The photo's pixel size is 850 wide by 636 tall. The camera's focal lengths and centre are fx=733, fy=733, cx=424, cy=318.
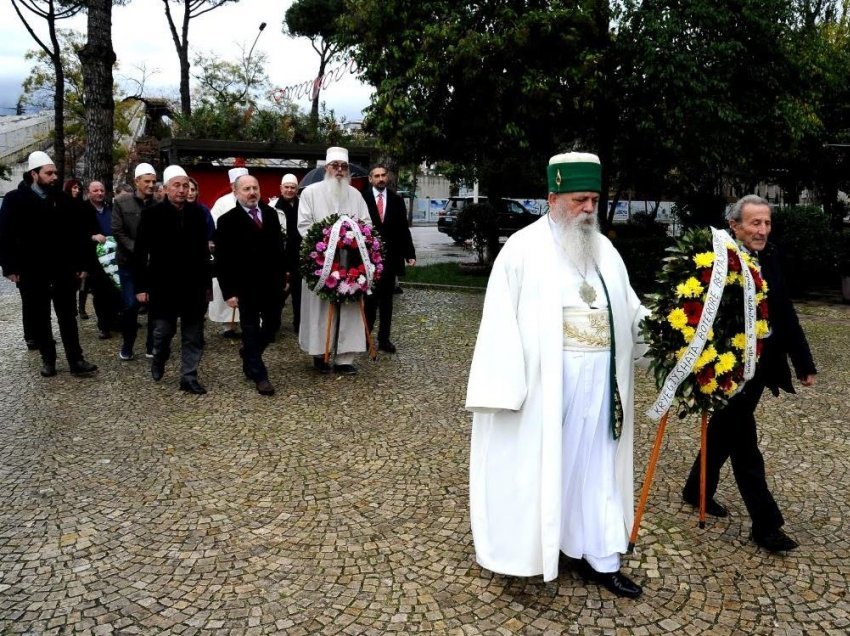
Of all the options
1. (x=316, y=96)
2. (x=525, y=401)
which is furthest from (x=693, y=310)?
(x=316, y=96)

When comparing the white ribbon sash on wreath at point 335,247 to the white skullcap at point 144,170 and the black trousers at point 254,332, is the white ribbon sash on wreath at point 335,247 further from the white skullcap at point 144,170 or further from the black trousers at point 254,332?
the white skullcap at point 144,170

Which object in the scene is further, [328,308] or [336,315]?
[336,315]

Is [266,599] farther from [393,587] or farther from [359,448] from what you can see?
[359,448]

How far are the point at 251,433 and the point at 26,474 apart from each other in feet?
5.47

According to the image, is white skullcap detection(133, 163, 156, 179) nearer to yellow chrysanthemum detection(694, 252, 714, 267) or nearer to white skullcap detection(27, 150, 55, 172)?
white skullcap detection(27, 150, 55, 172)

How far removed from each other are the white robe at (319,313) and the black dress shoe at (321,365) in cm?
14

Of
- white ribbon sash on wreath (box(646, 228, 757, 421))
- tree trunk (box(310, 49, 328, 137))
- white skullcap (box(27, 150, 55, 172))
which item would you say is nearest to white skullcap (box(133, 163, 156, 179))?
white skullcap (box(27, 150, 55, 172))

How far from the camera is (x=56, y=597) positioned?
12.0 ft

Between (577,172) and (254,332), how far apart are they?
4.61 meters

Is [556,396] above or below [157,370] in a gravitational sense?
above

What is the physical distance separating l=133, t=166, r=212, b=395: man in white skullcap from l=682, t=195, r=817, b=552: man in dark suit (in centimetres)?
502

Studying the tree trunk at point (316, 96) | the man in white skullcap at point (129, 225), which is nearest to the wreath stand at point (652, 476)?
the man in white skullcap at point (129, 225)

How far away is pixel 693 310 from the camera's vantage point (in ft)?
12.7

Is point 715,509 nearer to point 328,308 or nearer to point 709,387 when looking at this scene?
point 709,387
